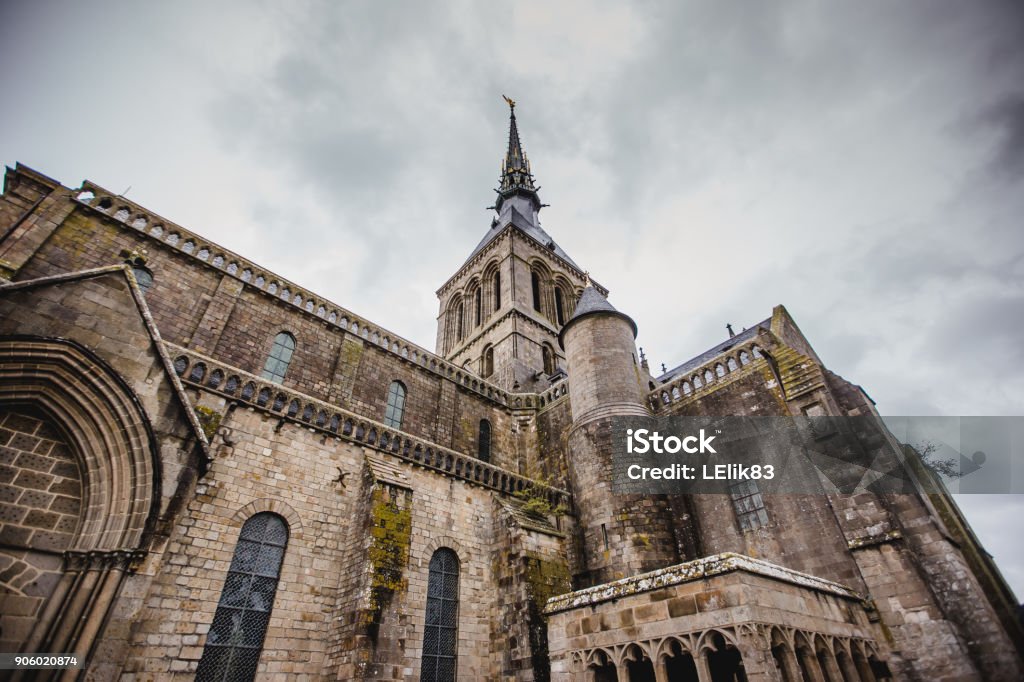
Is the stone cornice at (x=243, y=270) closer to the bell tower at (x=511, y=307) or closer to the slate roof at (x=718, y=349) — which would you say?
the bell tower at (x=511, y=307)

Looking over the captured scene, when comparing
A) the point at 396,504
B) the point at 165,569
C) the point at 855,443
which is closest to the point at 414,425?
the point at 396,504

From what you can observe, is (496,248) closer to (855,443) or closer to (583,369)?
(583,369)

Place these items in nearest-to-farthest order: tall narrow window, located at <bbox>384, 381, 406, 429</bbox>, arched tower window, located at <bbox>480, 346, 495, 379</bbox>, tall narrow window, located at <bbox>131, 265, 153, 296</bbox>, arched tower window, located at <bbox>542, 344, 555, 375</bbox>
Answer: tall narrow window, located at <bbox>131, 265, 153, 296</bbox> → tall narrow window, located at <bbox>384, 381, 406, 429</bbox> → arched tower window, located at <bbox>480, 346, 495, 379</bbox> → arched tower window, located at <bbox>542, 344, 555, 375</bbox>

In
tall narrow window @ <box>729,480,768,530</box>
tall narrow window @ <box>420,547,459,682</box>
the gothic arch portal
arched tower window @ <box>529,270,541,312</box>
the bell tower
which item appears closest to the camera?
the gothic arch portal

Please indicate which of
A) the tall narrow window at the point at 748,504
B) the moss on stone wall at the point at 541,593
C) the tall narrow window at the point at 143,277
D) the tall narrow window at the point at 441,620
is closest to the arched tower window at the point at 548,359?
the moss on stone wall at the point at 541,593

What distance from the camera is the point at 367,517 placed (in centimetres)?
1022

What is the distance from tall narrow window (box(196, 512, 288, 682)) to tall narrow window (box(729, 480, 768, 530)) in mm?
10203

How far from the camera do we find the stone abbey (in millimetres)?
6523

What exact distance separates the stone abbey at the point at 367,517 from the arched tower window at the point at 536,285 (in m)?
11.5

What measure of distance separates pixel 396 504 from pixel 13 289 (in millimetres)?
7304

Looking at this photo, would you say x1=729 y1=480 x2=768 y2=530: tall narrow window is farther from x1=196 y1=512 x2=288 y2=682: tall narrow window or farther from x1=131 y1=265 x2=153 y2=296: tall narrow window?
x1=131 y1=265 x2=153 y2=296: tall narrow window

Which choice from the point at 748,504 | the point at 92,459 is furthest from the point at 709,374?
the point at 92,459

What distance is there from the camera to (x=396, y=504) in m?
10.6

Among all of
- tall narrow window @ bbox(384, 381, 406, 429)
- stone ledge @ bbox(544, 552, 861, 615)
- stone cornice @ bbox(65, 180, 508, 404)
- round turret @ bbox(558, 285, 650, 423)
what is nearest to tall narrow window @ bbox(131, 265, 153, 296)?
stone cornice @ bbox(65, 180, 508, 404)
